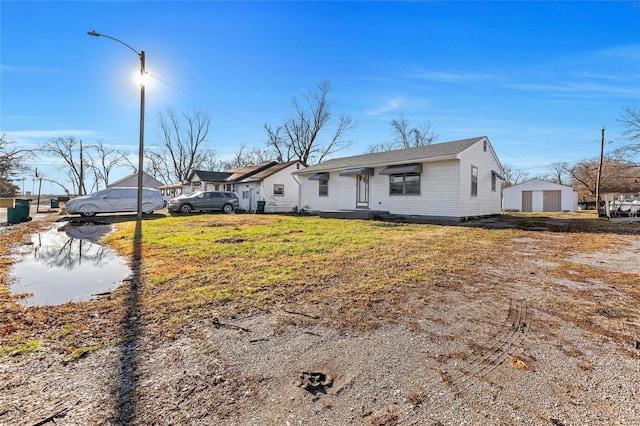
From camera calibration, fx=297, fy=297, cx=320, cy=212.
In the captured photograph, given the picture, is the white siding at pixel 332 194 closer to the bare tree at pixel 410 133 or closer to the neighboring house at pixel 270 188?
the neighboring house at pixel 270 188

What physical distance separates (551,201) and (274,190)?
81.4ft

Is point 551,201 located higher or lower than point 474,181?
lower

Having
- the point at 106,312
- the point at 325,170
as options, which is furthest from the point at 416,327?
the point at 325,170

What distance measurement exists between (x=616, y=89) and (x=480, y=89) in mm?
13415

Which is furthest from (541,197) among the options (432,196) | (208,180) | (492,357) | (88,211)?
(88,211)

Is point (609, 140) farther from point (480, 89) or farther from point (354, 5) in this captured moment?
point (354, 5)

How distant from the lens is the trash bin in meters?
13.5

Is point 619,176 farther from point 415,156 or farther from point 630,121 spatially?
point 415,156

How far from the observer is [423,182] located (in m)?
14.4

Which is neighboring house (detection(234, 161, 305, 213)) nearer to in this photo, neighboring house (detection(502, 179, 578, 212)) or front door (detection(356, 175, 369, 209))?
front door (detection(356, 175, 369, 209))

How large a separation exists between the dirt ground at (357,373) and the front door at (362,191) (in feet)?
44.5

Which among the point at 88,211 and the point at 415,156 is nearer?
the point at 415,156

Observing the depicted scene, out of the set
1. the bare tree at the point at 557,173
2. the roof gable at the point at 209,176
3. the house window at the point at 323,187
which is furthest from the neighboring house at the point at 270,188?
the bare tree at the point at 557,173

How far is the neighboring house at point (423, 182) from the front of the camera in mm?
13516
